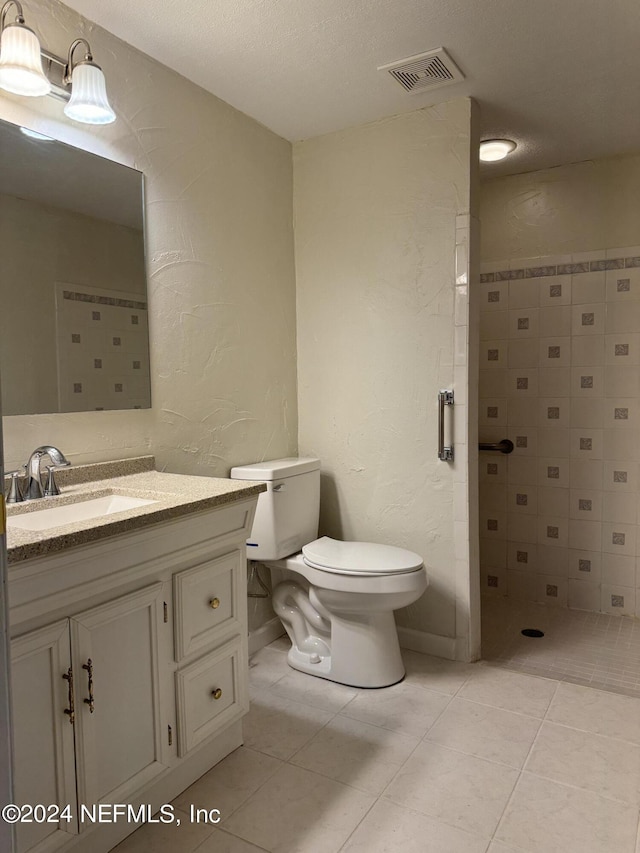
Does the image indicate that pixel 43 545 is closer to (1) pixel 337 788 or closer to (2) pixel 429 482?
(1) pixel 337 788

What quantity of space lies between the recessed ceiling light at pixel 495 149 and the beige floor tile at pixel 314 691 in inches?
95.5

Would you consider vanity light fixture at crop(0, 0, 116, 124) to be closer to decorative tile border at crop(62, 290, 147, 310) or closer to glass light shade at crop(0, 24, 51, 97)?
glass light shade at crop(0, 24, 51, 97)

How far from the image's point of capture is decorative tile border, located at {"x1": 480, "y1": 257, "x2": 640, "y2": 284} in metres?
2.91

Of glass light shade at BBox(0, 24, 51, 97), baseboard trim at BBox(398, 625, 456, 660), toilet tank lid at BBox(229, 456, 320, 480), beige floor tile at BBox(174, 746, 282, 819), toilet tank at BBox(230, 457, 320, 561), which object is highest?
glass light shade at BBox(0, 24, 51, 97)

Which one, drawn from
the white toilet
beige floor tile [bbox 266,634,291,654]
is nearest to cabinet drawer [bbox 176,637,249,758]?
the white toilet

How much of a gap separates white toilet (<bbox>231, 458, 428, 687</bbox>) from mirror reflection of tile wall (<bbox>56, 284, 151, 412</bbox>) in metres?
0.60

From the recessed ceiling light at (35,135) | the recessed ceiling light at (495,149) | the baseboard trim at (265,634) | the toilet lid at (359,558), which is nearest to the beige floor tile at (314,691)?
the baseboard trim at (265,634)

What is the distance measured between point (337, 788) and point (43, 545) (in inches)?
44.2

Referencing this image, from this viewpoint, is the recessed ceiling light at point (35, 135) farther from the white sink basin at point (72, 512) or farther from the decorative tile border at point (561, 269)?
the decorative tile border at point (561, 269)

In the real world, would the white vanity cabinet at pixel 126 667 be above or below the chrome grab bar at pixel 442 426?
below

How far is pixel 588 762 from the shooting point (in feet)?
5.95

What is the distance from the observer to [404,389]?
8.46 feet

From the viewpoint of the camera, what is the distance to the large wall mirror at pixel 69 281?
5.35 ft

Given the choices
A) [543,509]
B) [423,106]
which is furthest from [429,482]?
[423,106]
